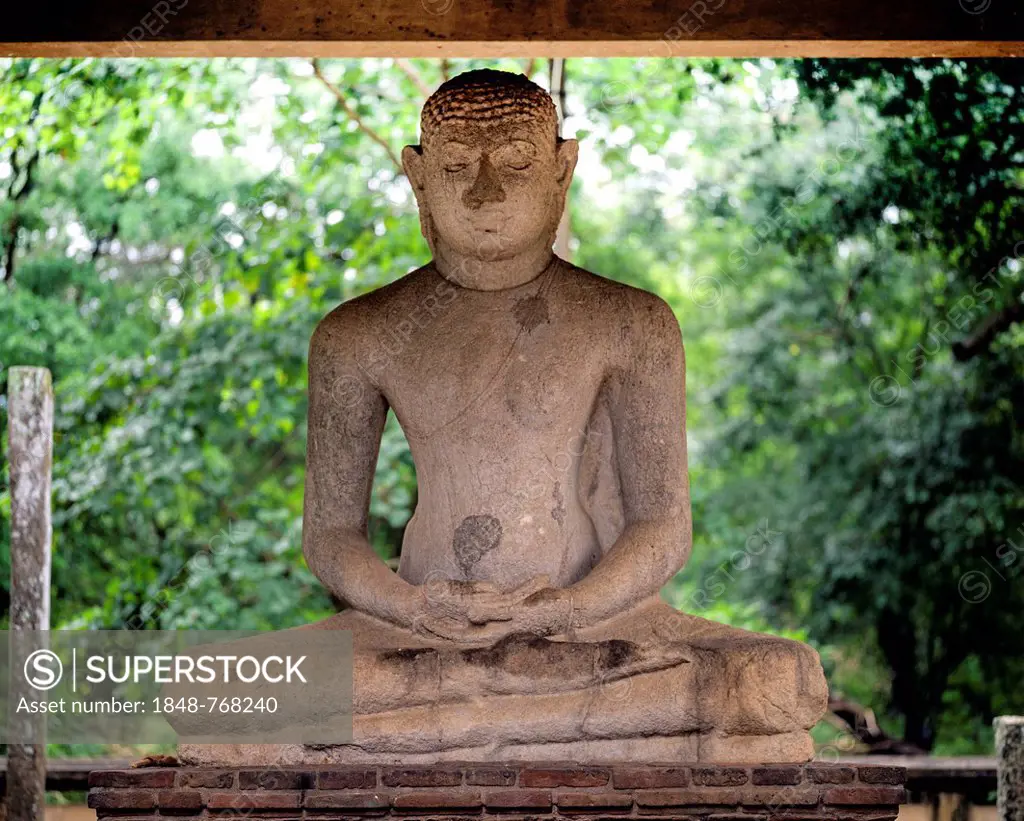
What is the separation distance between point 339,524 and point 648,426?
3.51 feet

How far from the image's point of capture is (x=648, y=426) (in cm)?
559

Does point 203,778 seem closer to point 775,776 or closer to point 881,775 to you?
point 775,776

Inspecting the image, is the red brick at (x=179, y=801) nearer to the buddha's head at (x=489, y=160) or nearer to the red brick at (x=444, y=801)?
the red brick at (x=444, y=801)

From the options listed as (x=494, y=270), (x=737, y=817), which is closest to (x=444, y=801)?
(x=737, y=817)

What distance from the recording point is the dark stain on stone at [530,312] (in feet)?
18.6

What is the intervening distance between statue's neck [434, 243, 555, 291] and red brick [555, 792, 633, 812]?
1.82 metres

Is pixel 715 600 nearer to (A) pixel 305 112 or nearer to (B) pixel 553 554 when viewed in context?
(A) pixel 305 112

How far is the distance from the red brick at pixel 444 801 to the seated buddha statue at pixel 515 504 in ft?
0.96

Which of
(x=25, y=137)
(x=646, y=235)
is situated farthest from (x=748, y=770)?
(x=646, y=235)

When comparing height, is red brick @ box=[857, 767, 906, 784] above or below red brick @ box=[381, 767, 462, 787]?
below

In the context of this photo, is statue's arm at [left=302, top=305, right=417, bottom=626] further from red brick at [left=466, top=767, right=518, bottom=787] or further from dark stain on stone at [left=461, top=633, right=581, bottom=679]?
red brick at [left=466, top=767, right=518, bottom=787]

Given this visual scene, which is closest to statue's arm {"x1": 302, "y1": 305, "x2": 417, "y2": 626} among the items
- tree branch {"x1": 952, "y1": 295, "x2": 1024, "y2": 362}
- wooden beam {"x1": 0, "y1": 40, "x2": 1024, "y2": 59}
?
wooden beam {"x1": 0, "y1": 40, "x2": 1024, "y2": 59}

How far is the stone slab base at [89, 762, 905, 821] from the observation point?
15.4ft

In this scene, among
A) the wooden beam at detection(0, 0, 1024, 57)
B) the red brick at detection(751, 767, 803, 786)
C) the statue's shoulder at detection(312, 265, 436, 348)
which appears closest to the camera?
the red brick at detection(751, 767, 803, 786)
